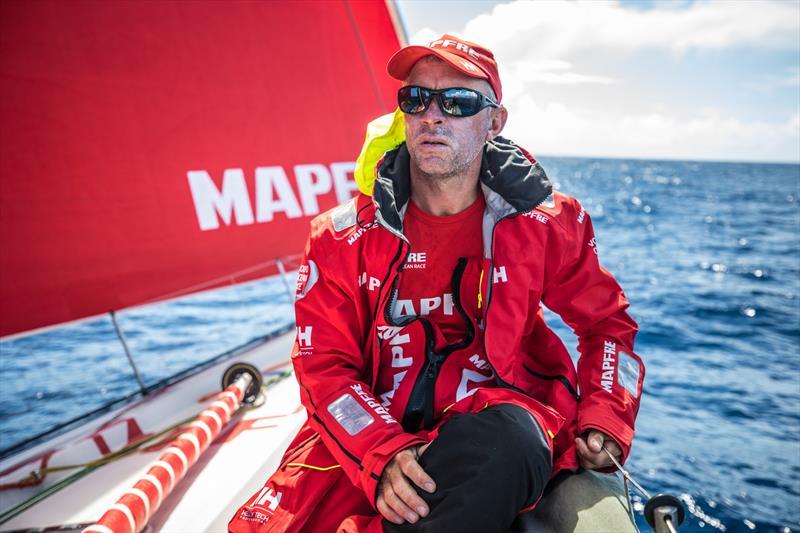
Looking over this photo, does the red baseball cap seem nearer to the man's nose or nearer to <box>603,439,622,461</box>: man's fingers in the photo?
the man's nose

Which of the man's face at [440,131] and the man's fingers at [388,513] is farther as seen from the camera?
the man's face at [440,131]

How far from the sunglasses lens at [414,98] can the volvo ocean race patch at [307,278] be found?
53 cm

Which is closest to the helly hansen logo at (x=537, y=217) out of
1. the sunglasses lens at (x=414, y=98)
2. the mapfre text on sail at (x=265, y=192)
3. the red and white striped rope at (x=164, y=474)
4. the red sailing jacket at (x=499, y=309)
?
the red sailing jacket at (x=499, y=309)

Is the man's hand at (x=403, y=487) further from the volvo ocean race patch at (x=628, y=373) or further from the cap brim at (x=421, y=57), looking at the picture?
the cap brim at (x=421, y=57)

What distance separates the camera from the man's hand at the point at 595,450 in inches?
59.3

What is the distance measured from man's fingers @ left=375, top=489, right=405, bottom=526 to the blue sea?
6.87 ft

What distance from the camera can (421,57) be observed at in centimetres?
173

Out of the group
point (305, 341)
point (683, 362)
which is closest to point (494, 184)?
point (305, 341)

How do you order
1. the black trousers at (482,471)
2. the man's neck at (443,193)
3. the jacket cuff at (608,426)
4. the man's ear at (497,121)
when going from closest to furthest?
the black trousers at (482,471), the jacket cuff at (608,426), the man's neck at (443,193), the man's ear at (497,121)

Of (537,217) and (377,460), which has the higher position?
(537,217)

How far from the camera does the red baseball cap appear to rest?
1651 mm

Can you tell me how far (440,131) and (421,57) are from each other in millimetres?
247

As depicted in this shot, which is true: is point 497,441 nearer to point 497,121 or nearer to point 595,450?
point 595,450

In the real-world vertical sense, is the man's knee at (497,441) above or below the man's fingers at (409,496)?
above
